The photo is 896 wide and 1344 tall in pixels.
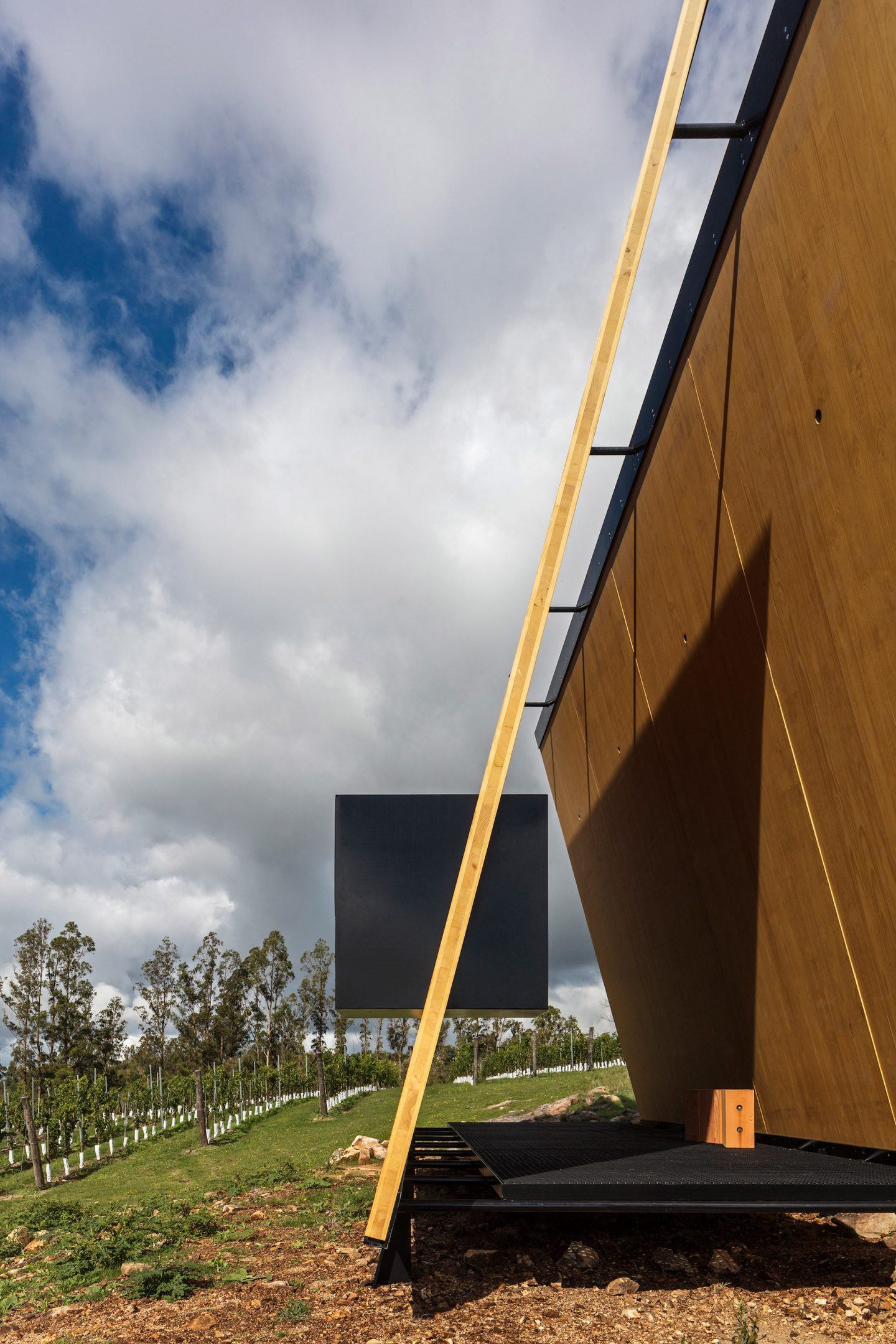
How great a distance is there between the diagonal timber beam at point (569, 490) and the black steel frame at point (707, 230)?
316 millimetres

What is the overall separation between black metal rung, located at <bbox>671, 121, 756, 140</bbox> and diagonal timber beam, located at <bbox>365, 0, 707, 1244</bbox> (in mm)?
116

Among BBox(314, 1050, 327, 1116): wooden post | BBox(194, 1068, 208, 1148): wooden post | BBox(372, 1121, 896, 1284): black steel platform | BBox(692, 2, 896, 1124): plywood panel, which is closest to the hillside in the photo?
BBox(372, 1121, 896, 1284): black steel platform

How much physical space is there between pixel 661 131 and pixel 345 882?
1050 cm

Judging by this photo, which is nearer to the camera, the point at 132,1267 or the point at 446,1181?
the point at 446,1181

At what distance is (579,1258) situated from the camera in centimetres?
596

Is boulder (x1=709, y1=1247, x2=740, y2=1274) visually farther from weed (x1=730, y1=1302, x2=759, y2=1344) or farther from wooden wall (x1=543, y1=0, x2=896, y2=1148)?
wooden wall (x1=543, y1=0, x2=896, y2=1148)

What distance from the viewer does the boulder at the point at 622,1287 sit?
533cm

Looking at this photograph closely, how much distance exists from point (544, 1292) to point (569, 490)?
510 cm

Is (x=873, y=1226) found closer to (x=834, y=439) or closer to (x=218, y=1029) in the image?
(x=834, y=439)

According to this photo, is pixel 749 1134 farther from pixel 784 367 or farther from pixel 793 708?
pixel 784 367

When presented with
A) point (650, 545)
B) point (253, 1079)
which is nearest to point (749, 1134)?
point (650, 545)

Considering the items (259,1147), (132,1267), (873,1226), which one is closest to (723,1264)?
(873,1226)

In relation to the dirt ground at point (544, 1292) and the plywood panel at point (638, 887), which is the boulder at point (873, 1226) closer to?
the dirt ground at point (544, 1292)

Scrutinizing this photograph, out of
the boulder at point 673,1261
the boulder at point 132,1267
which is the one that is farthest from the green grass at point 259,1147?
the boulder at point 673,1261
